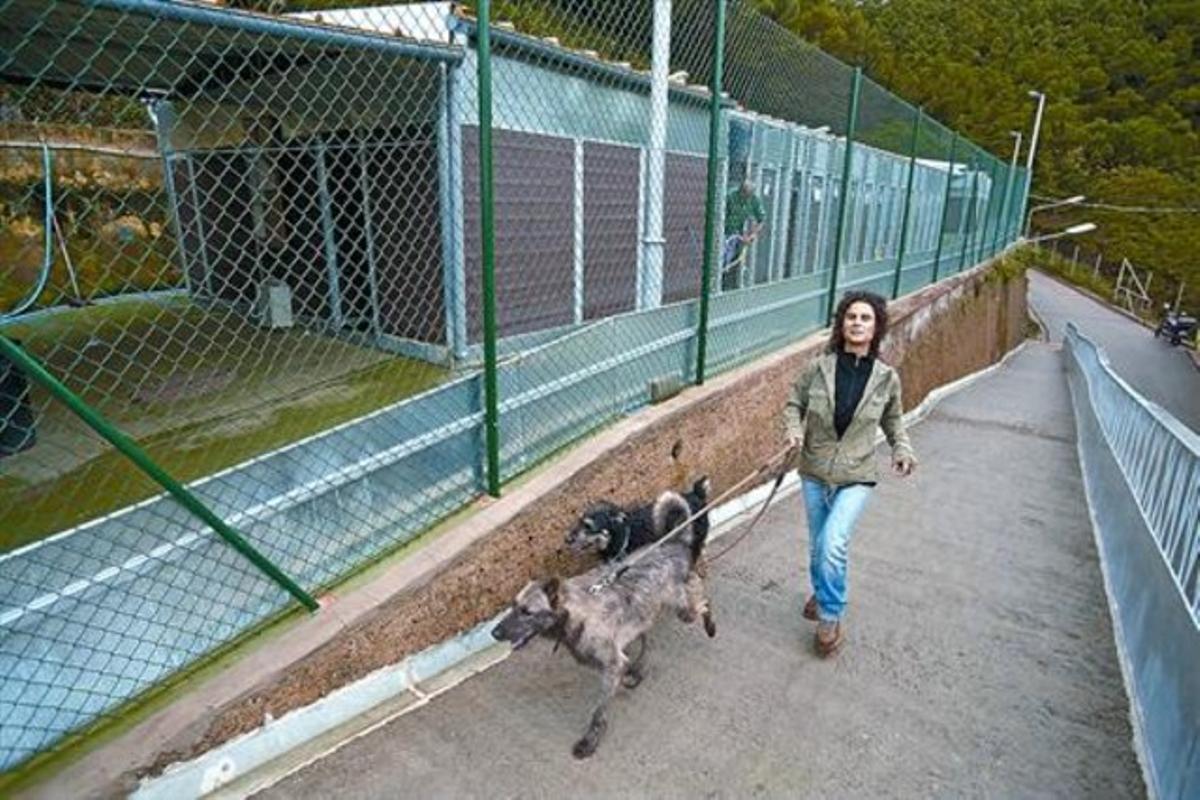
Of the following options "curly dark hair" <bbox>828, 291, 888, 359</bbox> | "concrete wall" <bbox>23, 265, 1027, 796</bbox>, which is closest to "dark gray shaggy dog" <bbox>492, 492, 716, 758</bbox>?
"concrete wall" <bbox>23, 265, 1027, 796</bbox>

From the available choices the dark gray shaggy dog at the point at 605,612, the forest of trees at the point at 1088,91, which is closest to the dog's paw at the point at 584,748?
the dark gray shaggy dog at the point at 605,612

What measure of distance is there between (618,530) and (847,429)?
1.21 meters

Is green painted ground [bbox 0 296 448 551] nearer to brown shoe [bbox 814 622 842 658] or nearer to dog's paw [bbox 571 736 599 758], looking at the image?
dog's paw [bbox 571 736 599 758]

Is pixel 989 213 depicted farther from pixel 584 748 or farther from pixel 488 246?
pixel 584 748

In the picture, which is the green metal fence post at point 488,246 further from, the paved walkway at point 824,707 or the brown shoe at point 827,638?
the brown shoe at point 827,638

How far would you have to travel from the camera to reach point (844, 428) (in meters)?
3.17

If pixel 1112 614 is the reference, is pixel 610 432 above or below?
above

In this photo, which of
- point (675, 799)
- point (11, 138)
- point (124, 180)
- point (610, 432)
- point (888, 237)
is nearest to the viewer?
point (675, 799)

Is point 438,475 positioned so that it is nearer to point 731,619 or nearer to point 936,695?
point 731,619

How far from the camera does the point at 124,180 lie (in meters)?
9.78

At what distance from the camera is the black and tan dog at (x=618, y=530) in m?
3.35

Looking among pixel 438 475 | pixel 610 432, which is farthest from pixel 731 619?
pixel 438 475

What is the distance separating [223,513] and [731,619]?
2.45 m

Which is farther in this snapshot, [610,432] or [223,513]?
[610,432]
